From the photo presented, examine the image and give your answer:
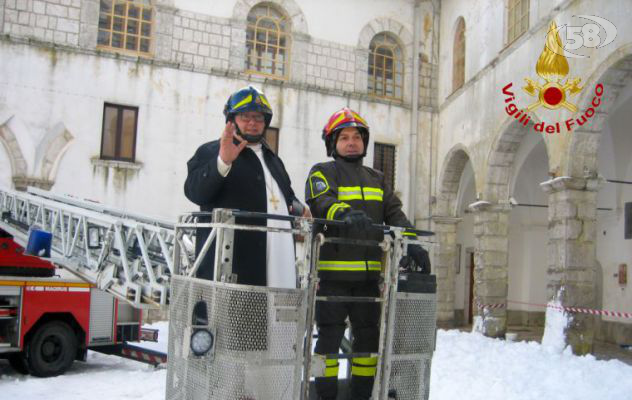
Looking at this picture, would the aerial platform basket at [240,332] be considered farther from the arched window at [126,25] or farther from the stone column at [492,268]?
the arched window at [126,25]

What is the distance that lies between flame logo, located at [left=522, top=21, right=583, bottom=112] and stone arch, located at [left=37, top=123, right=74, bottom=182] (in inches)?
409

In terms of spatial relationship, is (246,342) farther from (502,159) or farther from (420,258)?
(502,159)

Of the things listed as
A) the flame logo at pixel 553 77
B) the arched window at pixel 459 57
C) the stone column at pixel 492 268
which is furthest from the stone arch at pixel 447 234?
the flame logo at pixel 553 77

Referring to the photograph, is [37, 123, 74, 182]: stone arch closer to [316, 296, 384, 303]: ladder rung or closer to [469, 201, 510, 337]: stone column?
[469, 201, 510, 337]: stone column

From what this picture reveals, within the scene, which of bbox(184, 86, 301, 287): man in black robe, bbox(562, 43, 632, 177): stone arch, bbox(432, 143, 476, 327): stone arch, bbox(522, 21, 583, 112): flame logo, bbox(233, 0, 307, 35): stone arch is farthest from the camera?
bbox(432, 143, 476, 327): stone arch

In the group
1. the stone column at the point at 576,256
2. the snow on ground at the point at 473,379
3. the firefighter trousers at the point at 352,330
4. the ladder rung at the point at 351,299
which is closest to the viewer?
the ladder rung at the point at 351,299

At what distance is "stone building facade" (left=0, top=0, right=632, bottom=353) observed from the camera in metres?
12.2

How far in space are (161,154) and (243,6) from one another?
4.39 metres

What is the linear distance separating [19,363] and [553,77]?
10.3m

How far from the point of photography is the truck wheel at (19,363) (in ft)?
30.6

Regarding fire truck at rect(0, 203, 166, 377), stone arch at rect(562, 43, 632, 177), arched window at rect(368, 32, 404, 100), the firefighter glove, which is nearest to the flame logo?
stone arch at rect(562, 43, 632, 177)

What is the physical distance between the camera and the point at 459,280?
1967 centimetres

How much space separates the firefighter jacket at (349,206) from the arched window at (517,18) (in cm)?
1059

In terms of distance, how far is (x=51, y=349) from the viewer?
9477 millimetres
